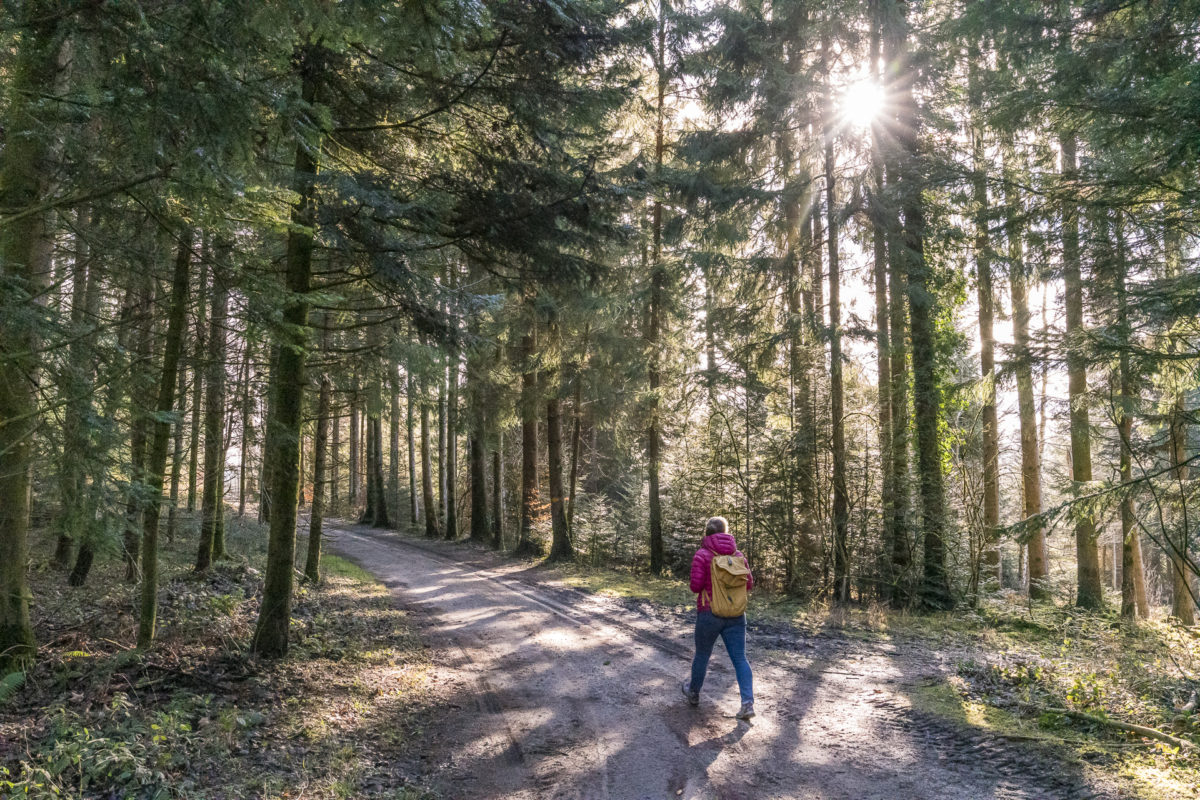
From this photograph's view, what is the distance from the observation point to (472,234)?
834 centimetres

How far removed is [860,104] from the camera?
42.0 ft

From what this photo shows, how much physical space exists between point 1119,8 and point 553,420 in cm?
1526

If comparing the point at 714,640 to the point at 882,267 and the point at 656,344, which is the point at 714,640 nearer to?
the point at 882,267

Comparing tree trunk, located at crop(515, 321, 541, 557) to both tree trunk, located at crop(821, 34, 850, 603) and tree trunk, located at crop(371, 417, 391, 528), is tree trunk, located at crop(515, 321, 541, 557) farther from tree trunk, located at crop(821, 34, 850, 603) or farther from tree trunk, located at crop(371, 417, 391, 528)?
tree trunk, located at crop(371, 417, 391, 528)

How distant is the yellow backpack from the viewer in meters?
6.55

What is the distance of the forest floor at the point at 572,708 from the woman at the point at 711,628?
0.92 ft

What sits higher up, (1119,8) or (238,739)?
(1119,8)

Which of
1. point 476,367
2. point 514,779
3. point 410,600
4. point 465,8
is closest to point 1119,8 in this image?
point 465,8

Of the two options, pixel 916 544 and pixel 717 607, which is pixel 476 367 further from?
pixel 717 607

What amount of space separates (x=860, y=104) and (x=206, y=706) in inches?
573

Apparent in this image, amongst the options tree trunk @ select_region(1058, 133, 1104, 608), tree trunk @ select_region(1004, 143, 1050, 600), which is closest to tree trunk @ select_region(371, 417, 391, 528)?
tree trunk @ select_region(1004, 143, 1050, 600)

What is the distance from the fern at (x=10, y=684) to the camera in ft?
18.6

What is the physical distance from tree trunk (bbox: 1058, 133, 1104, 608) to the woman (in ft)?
16.0

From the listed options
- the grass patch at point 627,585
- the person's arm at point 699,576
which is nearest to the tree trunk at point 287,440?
the person's arm at point 699,576
